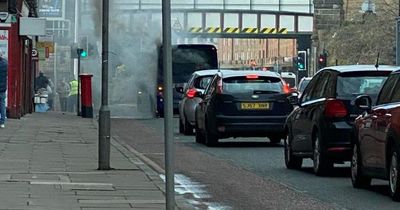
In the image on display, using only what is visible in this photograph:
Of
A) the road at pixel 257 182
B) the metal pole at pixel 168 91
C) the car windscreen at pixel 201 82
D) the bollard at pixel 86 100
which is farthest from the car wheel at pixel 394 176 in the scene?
the bollard at pixel 86 100

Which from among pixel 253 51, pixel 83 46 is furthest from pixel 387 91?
pixel 253 51

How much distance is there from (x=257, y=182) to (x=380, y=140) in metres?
2.76

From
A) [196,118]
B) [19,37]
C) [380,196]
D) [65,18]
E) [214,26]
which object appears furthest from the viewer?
[214,26]

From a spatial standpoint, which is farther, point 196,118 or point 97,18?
point 97,18

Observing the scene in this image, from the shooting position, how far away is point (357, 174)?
1470cm

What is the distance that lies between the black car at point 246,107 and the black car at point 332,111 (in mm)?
5769

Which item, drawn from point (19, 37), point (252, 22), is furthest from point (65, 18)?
point (19, 37)

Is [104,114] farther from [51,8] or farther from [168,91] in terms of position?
[51,8]

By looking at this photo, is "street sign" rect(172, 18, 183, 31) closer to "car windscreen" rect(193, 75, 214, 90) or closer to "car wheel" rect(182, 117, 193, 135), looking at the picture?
"car windscreen" rect(193, 75, 214, 90)

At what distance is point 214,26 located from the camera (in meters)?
61.4

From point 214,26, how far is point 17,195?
160 ft

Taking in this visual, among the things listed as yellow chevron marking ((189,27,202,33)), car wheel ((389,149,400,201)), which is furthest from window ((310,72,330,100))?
yellow chevron marking ((189,27,202,33))

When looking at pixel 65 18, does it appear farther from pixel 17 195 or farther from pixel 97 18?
pixel 17 195

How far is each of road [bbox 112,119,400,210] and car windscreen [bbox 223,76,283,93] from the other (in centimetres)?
118
